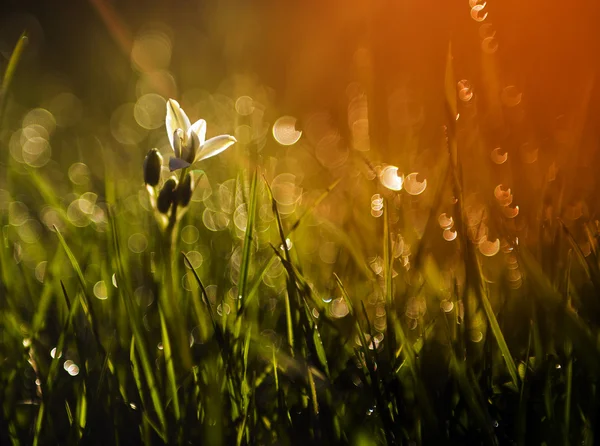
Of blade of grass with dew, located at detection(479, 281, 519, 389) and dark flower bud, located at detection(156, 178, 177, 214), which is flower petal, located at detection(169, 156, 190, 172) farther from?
blade of grass with dew, located at detection(479, 281, 519, 389)

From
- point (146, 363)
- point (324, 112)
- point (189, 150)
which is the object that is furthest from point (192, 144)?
point (324, 112)

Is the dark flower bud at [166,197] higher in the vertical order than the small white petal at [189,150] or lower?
lower

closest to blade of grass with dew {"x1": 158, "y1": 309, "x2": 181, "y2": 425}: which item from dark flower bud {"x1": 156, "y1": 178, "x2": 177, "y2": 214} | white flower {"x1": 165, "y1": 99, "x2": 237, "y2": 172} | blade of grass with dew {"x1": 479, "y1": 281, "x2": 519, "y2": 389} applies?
dark flower bud {"x1": 156, "y1": 178, "x2": 177, "y2": 214}

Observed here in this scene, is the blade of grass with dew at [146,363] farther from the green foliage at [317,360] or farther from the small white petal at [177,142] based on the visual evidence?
the small white petal at [177,142]

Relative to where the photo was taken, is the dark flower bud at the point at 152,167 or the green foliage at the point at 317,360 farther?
the dark flower bud at the point at 152,167

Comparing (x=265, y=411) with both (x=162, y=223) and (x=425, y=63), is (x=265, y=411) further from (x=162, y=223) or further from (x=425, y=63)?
(x=425, y=63)

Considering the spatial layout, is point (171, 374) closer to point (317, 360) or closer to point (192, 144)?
point (317, 360)

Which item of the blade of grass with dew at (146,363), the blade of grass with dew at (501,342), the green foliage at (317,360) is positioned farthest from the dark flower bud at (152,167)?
the blade of grass with dew at (501,342)
